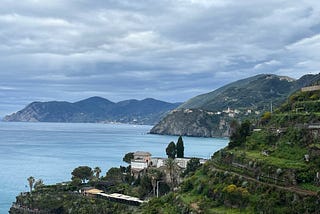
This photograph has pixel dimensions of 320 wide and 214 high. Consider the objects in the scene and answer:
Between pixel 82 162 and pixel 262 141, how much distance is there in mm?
90613

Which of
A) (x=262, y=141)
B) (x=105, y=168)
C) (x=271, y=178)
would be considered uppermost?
(x=262, y=141)

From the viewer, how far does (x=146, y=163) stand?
7800 cm

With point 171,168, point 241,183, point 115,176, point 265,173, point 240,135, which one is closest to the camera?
point 265,173

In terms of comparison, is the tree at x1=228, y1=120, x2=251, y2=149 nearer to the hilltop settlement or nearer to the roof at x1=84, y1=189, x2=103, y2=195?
the hilltop settlement

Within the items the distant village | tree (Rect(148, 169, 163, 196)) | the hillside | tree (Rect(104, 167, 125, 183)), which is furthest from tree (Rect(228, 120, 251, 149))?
tree (Rect(104, 167, 125, 183))

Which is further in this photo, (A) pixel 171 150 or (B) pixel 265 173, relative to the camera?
(A) pixel 171 150

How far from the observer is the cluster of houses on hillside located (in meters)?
74.6

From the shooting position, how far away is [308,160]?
37250mm

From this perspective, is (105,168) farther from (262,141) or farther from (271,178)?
(271,178)

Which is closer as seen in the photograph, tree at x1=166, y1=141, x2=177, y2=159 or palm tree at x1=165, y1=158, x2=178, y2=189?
palm tree at x1=165, y1=158, x2=178, y2=189

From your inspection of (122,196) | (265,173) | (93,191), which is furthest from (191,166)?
(265,173)

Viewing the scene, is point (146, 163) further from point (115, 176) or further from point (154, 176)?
point (154, 176)

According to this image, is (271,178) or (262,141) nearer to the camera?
(271,178)

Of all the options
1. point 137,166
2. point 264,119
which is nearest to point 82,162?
point 137,166
